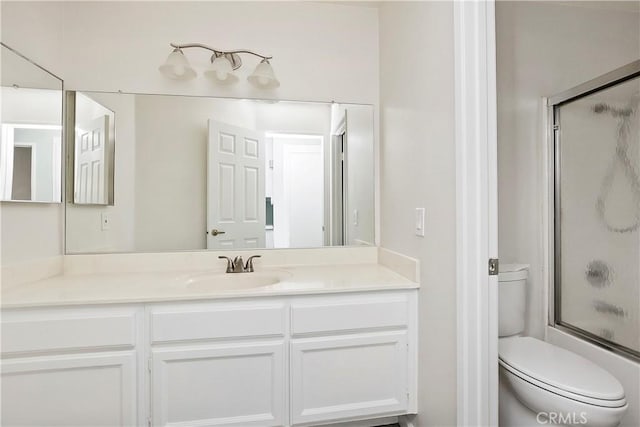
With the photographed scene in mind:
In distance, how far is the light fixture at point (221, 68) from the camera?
1792 mm

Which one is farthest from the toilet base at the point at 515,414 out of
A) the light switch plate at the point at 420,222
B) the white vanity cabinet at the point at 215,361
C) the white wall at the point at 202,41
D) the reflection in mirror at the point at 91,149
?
the reflection in mirror at the point at 91,149

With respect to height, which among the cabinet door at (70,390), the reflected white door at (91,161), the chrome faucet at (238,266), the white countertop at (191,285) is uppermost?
the reflected white door at (91,161)

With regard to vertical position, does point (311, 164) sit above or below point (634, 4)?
below

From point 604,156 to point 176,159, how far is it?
7.80 ft

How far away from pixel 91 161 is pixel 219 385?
53.7 inches

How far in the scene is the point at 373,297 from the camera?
148 cm

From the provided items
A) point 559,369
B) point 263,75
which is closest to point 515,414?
point 559,369

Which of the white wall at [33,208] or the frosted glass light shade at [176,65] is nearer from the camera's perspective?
the white wall at [33,208]

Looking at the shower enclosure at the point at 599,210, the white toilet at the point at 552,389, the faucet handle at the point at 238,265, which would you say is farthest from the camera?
the faucet handle at the point at 238,265

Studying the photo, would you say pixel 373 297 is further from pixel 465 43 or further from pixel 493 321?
pixel 465 43

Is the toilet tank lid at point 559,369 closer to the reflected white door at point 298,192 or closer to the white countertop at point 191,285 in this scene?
the white countertop at point 191,285

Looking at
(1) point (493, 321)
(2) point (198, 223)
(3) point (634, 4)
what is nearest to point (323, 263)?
(2) point (198, 223)

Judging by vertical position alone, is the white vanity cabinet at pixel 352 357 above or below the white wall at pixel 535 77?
below

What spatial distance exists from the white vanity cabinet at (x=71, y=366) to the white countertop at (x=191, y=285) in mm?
60
